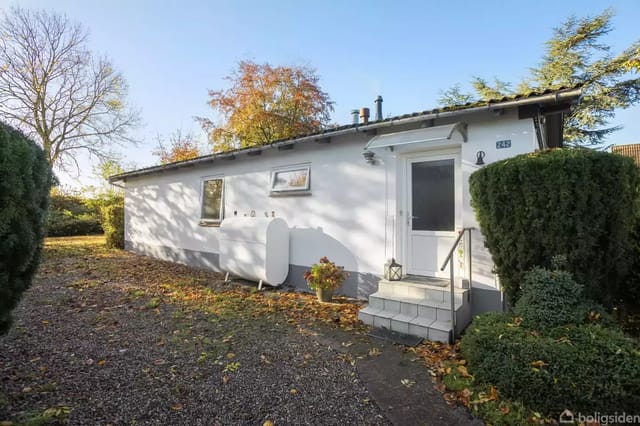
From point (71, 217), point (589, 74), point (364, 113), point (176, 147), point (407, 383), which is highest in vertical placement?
point (589, 74)

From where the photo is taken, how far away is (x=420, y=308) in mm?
4918

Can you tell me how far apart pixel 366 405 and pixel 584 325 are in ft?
7.82

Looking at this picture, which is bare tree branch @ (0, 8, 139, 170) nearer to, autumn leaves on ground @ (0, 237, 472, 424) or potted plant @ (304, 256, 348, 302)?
autumn leaves on ground @ (0, 237, 472, 424)

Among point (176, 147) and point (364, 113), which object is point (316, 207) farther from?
point (176, 147)

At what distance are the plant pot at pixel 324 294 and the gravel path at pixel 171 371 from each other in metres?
1.13

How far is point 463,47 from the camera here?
1010 cm

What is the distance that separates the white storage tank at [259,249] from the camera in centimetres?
704

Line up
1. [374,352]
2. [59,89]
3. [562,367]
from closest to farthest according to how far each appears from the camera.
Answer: [562,367]
[374,352]
[59,89]

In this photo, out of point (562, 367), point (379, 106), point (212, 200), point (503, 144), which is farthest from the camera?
point (212, 200)

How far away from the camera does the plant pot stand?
634 centimetres

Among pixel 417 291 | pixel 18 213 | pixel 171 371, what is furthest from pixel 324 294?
pixel 18 213


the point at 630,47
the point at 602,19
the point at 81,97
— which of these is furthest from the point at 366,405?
the point at 81,97

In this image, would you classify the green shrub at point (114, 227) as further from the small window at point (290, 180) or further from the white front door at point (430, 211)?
the white front door at point (430, 211)

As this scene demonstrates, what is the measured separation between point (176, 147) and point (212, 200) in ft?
51.9
